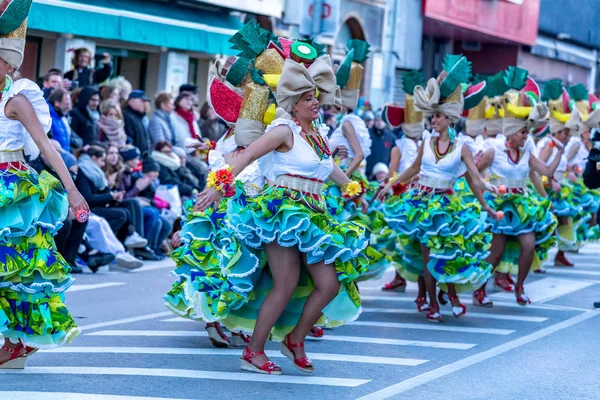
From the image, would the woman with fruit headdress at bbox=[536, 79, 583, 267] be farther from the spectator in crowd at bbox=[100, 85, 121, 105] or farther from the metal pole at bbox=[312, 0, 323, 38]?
the metal pole at bbox=[312, 0, 323, 38]

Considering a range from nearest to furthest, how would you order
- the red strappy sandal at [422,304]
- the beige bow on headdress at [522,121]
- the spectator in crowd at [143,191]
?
the red strappy sandal at [422,304]
the beige bow on headdress at [522,121]
the spectator in crowd at [143,191]

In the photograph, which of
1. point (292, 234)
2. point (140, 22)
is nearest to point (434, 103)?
point (292, 234)

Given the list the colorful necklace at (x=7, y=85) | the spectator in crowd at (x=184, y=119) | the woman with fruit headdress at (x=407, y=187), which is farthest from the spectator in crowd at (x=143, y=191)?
the colorful necklace at (x=7, y=85)

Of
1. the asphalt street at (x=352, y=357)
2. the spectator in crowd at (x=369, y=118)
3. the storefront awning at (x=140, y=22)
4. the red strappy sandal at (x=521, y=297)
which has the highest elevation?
the storefront awning at (x=140, y=22)

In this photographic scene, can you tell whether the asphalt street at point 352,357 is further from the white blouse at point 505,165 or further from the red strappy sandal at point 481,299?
the white blouse at point 505,165

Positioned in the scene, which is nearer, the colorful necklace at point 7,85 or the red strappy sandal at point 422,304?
the colorful necklace at point 7,85

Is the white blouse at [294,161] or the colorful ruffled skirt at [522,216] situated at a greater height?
the white blouse at [294,161]

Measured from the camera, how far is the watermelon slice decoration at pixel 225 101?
31.5 feet

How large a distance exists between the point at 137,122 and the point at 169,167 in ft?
2.31

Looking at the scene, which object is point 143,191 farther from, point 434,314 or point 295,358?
point 295,358

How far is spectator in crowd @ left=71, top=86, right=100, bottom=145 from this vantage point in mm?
15227

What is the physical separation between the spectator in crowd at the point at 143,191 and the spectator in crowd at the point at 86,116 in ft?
1.48

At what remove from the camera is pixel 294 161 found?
819 cm

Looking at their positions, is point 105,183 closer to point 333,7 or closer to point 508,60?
point 333,7
